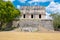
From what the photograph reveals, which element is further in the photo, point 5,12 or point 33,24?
point 33,24

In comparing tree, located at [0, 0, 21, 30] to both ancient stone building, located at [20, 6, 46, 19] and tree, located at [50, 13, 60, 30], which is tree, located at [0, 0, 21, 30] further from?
ancient stone building, located at [20, 6, 46, 19]

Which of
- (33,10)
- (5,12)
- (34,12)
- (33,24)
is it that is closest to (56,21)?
(33,24)

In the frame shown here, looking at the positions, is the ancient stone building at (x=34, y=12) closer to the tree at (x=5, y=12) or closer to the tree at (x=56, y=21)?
the tree at (x=56, y=21)

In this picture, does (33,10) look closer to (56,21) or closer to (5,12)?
(56,21)

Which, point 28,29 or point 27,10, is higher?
point 27,10

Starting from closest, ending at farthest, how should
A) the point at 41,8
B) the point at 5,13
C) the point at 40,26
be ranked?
the point at 5,13
the point at 40,26
the point at 41,8

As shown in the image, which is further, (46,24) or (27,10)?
(27,10)

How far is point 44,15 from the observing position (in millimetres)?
46812

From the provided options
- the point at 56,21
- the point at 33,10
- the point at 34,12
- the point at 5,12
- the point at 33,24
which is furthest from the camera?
the point at 33,10

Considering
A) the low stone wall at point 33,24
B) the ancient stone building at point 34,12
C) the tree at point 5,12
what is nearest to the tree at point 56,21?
the low stone wall at point 33,24

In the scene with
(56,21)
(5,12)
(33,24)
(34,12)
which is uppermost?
(5,12)

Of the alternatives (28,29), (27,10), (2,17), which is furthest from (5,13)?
(27,10)

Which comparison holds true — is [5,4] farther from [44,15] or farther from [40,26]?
[44,15]

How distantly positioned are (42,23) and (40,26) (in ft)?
3.05
